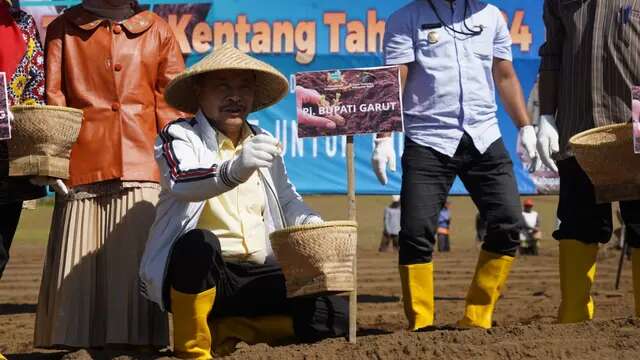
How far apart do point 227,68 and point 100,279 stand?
127 centimetres

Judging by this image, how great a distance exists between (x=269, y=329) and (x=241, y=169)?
92 centimetres

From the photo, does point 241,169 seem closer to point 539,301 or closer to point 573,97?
point 573,97

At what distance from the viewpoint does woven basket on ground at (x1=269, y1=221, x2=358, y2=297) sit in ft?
14.4

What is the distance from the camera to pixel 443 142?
5.45 meters

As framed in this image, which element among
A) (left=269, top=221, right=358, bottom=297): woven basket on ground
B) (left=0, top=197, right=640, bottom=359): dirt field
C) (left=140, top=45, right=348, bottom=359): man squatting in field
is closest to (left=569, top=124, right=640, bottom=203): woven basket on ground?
(left=0, top=197, right=640, bottom=359): dirt field

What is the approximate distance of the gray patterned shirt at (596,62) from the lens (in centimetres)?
498

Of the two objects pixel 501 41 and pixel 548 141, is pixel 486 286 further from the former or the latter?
pixel 501 41

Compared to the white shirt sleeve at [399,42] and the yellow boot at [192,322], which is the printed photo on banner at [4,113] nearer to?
the yellow boot at [192,322]

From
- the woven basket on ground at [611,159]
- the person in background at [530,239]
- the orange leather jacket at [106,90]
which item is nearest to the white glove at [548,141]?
the woven basket on ground at [611,159]

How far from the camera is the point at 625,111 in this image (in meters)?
4.98

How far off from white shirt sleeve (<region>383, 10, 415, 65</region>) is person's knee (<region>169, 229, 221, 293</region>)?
4.88 feet

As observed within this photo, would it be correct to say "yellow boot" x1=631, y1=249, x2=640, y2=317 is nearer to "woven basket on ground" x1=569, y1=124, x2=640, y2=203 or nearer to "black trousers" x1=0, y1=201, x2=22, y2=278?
"woven basket on ground" x1=569, y1=124, x2=640, y2=203

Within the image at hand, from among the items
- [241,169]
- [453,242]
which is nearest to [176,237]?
[241,169]

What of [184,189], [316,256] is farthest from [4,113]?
[316,256]
